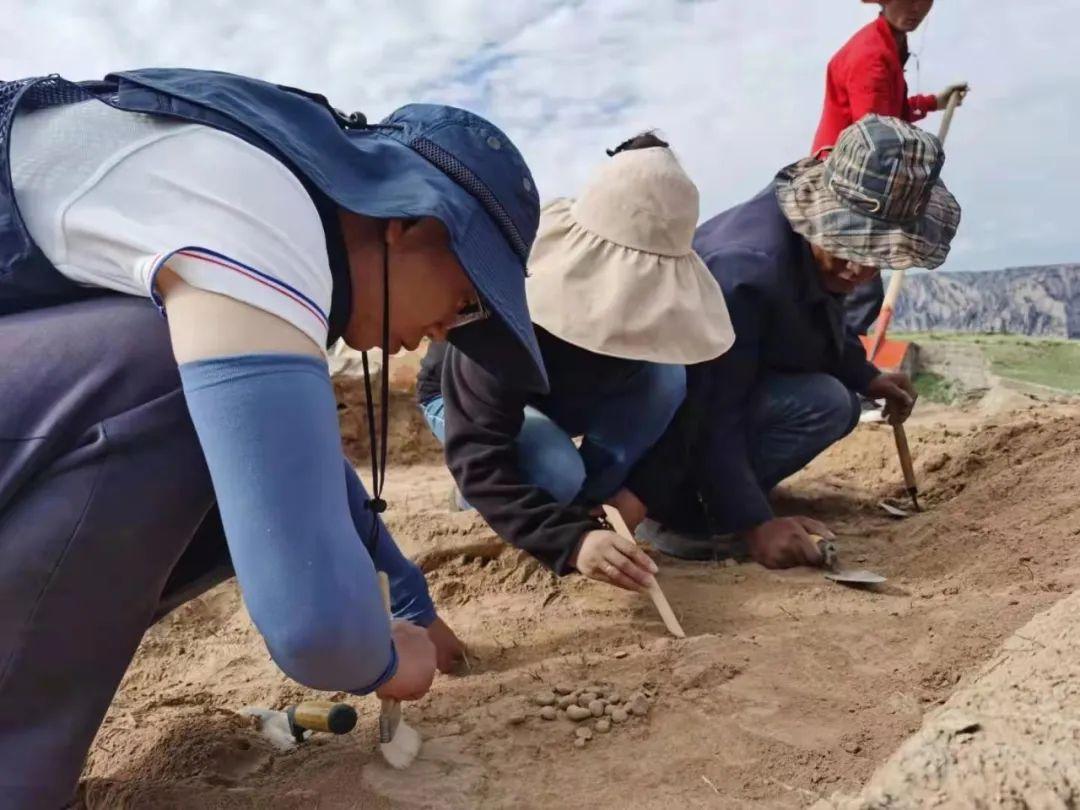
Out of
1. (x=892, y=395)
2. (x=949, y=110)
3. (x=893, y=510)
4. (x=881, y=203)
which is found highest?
(x=949, y=110)

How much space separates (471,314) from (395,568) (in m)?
0.57

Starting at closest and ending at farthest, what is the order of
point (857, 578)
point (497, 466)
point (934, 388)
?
1. point (497, 466)
2. point (857, 578)
3. point (934, 388)

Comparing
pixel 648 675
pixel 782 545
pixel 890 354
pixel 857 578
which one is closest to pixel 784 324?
pixel 782 545

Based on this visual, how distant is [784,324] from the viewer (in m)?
2.67

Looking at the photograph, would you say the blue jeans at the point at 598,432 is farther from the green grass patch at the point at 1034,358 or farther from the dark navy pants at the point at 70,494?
the green grass patch at the point at 1034,358

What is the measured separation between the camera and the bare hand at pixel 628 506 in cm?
255

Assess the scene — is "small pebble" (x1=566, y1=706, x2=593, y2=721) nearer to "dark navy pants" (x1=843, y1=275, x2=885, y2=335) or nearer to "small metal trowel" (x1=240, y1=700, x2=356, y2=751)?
"small metal trowel" (x1=240, y1=700, x2=356, y2=751)

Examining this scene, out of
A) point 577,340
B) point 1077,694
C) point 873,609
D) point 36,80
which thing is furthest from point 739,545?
point 36,80

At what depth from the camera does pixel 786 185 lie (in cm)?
269

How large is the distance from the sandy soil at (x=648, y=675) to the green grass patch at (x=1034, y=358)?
2.16 metres

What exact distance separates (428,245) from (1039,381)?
4.64 meters

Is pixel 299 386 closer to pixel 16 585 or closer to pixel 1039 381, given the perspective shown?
pixel 16 585

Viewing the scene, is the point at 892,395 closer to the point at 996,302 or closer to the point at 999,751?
the point at 999,751

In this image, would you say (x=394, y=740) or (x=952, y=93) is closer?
(x=394, y=740)
